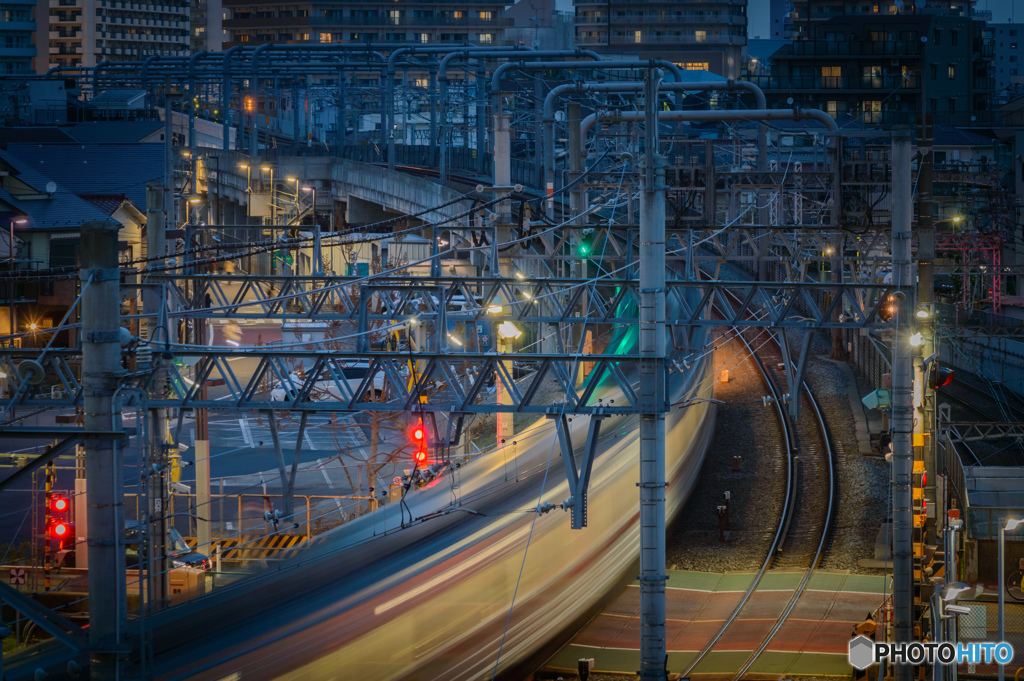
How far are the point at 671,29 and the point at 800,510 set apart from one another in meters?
65.1

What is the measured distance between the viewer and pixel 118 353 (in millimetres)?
10344

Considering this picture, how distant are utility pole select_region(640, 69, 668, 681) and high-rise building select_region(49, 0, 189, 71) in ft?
253

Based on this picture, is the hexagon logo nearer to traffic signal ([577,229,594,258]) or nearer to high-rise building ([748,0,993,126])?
traffic signal ([577,229,594,258])

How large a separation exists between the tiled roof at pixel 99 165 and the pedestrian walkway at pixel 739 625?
27060mm

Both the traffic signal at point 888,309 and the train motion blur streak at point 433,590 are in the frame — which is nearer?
the train motion blur streak at point 433,590

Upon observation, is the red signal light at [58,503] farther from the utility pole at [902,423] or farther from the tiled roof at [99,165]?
the tiled roof at [99,165]

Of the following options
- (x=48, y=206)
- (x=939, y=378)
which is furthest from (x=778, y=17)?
(x=939, y=378)

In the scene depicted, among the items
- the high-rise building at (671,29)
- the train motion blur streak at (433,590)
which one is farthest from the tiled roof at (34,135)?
the high-rise building at (671,29)

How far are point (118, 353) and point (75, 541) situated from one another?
9289 millimetres

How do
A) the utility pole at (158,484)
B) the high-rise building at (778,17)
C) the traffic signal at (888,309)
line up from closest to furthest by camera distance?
the utility pole at (158,484) → the traffic signal at (888,309) → the high-rise building at (778,17)

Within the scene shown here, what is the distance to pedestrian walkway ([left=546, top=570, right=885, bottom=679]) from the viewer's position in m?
15.3

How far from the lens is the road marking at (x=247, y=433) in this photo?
27.9m

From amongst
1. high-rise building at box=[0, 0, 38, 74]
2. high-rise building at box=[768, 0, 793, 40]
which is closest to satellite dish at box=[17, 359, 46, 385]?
high-rise building at box=[0, 0, 38, 74]

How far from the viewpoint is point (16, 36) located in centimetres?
7469
